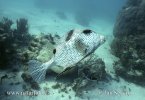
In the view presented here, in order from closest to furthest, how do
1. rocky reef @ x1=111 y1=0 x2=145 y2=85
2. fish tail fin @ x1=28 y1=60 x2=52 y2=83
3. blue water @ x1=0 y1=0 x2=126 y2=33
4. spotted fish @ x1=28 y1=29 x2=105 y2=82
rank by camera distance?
spotted fish @ x1=28 y1=29 x2=105 y2=82, fish tail fin @ x1=28 y1=60 x2=52 y2=83, rocky reef @ x1=111 y1=0 x2=145 y2=85, blue water @ x1=0 y1=0 x2=126 y2=33

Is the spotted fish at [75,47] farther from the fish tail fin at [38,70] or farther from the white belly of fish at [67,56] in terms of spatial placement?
the fish tail fin at [38,70]

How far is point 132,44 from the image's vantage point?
25.5 feet

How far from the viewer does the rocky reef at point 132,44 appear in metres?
6.96

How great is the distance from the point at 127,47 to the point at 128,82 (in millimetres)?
1583

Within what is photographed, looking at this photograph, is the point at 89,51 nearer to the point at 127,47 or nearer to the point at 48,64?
the point at 48,64

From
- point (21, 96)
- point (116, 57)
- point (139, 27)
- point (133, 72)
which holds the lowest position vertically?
point (21, 96)

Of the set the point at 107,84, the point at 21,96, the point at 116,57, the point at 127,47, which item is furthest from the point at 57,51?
the point at 116,57

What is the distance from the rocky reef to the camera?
6.96 meters

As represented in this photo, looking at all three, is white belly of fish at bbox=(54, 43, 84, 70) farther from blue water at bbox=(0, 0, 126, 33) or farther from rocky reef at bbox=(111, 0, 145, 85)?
blue water at bbox=(0, 0, 126, 33)

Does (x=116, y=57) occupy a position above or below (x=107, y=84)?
above

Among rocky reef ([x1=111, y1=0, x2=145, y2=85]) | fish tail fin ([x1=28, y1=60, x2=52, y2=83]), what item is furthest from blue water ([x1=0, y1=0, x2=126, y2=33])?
fish tail fin ([x1=28, y1=60, x2=52, y2=83])

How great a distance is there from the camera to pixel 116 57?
8562mm

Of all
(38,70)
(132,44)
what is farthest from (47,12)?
(38,70)

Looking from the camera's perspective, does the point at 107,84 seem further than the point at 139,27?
No
